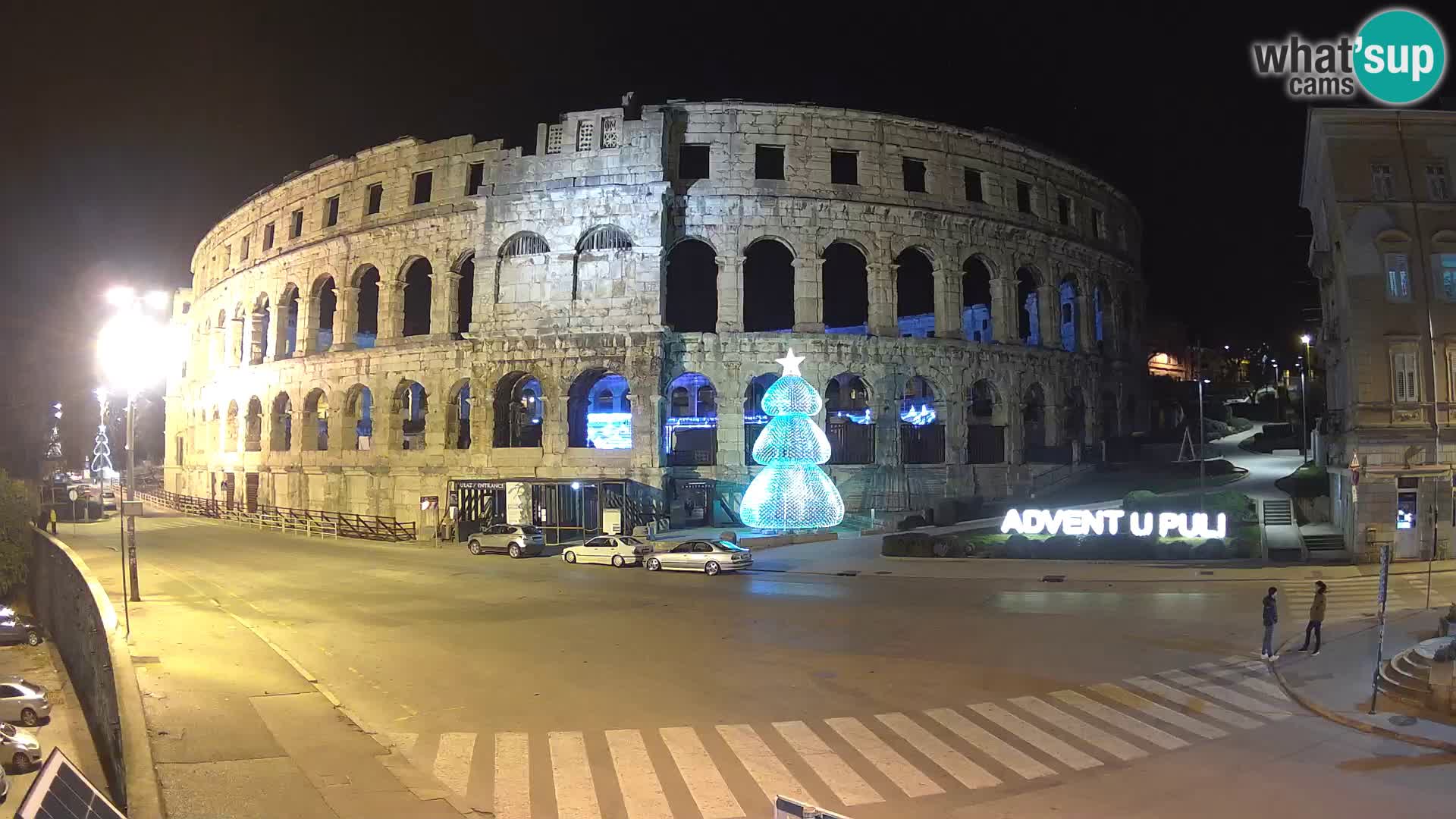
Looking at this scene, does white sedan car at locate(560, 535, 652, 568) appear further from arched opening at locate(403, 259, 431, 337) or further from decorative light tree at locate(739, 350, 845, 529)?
arched opening at locate(403, 259, 431, 337)

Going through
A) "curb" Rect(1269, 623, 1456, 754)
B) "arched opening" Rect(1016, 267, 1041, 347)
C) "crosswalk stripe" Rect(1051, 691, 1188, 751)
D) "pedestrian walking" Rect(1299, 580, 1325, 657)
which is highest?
"arched opening" Rect(1016, 267, 1041, 347)

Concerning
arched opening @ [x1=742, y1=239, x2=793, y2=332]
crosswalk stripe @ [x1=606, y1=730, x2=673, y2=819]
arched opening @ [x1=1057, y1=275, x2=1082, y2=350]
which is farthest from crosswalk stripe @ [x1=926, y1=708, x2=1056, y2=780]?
arched opening @ [x1=742, y1=239, x2=793, y2=332]

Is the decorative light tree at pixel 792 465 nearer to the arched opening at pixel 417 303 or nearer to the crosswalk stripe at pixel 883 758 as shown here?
the crosswalk stripe at pixel 883 758

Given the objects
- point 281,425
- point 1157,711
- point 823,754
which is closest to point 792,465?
point 1157,711

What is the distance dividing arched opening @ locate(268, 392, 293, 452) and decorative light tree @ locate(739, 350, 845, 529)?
108ft

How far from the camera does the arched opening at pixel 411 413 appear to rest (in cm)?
4609

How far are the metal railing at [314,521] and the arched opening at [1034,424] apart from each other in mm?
32677

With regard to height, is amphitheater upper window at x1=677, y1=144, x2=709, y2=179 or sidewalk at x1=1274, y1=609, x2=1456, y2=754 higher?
amphitheater upper window at x1=677, y1=144, x2=709, y2=179

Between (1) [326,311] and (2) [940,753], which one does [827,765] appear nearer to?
(2) [940,753]

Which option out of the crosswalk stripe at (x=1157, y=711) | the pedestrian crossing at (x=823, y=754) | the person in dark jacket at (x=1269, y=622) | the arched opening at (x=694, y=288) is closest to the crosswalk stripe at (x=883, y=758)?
the pedestrian crossing at (x=823, y=754)

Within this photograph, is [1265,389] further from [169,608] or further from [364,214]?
[169,608]

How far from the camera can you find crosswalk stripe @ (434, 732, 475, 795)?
10.5 m

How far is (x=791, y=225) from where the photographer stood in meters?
41.1

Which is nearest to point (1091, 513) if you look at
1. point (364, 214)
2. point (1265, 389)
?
point (364, 214)
